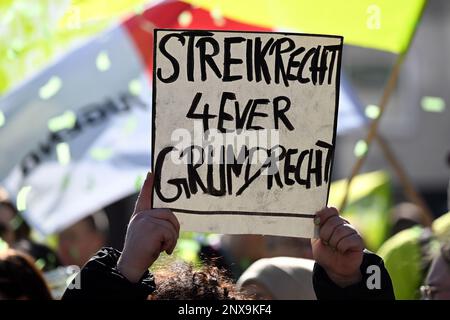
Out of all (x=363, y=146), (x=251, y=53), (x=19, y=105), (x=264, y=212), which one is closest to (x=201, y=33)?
(x=251, y=53)

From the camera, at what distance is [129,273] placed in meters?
2.22

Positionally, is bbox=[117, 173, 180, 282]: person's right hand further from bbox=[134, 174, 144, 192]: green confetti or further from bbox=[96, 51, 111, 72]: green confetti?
bbox=[96, 51, 111, 72]: green confetti

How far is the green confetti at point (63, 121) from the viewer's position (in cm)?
498

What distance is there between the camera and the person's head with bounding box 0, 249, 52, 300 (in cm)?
288

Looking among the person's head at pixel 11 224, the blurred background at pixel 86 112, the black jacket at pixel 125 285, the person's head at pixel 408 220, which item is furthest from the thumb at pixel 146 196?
the person's head at pixel 408 220

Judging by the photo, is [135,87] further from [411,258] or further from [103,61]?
[411,258]

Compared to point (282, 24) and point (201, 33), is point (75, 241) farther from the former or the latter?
point (201, 33)

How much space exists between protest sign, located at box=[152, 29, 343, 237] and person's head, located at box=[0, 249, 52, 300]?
742 millimetres

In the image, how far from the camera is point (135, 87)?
5.11m

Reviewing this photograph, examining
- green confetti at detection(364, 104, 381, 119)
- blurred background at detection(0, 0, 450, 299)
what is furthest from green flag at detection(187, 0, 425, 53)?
green confetti at detection(364, 104, 381, 119)

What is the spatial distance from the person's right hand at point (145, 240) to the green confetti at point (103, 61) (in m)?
2.89

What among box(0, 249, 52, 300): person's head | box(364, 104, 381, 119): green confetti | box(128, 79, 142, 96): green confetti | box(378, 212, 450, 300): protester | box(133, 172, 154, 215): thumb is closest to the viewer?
box(133, 172, 154, 215): thumb

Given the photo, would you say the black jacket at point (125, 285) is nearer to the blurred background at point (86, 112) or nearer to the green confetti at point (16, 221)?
the blurred background at point (86, 112)

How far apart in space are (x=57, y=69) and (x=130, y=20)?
0.42 meters
